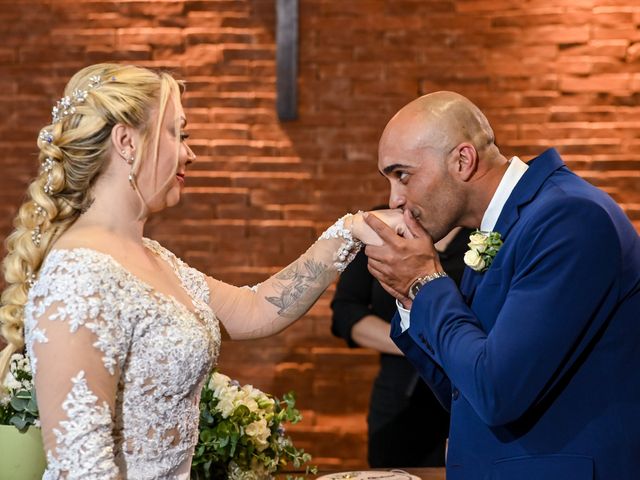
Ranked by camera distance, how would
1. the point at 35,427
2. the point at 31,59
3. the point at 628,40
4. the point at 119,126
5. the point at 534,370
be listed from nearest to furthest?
the point at 534,370, the point at 119,126, the point at 35,427, the point at 628,40, the point at 31,59

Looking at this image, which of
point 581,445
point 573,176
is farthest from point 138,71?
point 581,445

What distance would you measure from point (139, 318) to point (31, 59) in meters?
3.03

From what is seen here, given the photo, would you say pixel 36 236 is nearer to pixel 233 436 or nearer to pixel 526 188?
pixel 233 436

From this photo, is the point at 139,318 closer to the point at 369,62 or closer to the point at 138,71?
the point at 138,71

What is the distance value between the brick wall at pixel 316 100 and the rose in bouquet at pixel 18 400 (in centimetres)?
233

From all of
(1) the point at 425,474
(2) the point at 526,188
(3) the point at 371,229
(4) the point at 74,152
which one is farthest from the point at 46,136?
(1) the point at 425,474

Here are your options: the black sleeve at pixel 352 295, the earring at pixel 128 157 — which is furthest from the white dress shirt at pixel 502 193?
the black sleeve at pixel 352 295

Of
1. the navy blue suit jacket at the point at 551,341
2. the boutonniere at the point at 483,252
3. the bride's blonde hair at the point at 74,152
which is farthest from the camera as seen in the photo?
the boutonniere at the point at 483,252

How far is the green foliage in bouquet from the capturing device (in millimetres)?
2248

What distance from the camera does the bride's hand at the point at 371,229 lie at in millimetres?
2299

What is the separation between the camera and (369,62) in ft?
14.4

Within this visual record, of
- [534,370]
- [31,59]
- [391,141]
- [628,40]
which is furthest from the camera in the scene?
[31,59]

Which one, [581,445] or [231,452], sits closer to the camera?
[581,445]

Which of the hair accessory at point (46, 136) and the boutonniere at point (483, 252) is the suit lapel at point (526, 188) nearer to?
the boutonniere at point (483, 252)
